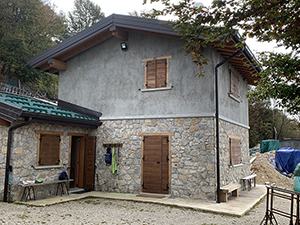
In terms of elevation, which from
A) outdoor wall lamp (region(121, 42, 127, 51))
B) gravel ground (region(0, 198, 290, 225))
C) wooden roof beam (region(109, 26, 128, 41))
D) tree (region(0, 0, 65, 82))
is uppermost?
tree (region(0, 0, 65, 82))

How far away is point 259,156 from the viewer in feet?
61.5

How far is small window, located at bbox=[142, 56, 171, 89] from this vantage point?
975 centimetres

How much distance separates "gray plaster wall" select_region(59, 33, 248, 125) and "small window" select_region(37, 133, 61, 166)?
215 centimetres

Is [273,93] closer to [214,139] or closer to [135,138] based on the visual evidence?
[214,139]

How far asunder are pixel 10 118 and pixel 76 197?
3.18m

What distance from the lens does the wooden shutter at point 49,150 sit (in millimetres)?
8766

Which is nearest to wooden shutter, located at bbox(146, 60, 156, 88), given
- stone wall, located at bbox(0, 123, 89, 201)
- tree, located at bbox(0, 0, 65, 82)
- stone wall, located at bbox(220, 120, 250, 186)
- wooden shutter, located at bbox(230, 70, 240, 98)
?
stone wall, located at bbox(220, 120, 250, 186)

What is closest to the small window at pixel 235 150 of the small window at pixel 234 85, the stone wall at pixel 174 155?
the small window at pixel 234 85

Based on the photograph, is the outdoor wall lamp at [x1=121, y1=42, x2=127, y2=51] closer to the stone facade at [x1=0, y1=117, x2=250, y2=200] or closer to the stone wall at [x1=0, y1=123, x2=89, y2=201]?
the stone facade at [x1=0, y1=117, x2=250, y2=200]

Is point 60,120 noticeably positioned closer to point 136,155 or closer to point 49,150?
point 49,150

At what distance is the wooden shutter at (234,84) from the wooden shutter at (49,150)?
6626mm

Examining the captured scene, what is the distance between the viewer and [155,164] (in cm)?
951

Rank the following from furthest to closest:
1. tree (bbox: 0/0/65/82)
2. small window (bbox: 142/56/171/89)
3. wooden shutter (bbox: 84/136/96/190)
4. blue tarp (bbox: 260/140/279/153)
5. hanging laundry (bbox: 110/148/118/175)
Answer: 1. blue tarp (bbox: 260/140/279/153)
2. tree (bbox: 0/0/65/82)
3. wooden shutter (bbox: 84/136/96/190)
4. hanging laundry (bbox: 110/148/118/175)
5. small window (bbox: 142/56/171/89)

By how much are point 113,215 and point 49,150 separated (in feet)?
11.2
